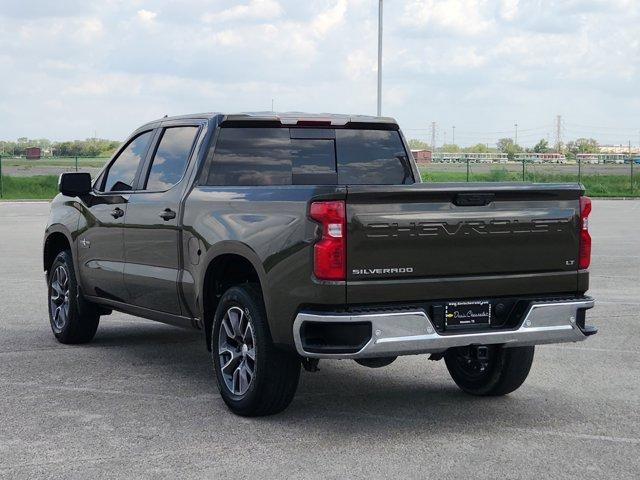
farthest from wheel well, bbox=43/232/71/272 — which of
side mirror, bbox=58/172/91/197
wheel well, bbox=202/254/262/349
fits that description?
wheel well, bbox=202/254/262/349

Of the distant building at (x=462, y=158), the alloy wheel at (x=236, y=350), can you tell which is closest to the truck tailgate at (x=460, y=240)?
the alloy wheel at (x=236, y=350)

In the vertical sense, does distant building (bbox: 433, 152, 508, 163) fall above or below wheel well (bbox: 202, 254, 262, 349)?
below

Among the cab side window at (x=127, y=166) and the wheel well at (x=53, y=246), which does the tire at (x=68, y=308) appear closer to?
the wheel well at (x=53, y=246)

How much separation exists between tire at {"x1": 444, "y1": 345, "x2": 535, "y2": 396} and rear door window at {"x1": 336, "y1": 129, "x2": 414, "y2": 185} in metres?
1.55

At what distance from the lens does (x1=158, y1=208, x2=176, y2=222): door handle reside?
812cm

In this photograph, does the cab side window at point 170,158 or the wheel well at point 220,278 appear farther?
the cab side window at point 170,158

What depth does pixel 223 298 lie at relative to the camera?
7.36 metres

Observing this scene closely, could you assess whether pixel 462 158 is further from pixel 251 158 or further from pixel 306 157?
pixel 251 158

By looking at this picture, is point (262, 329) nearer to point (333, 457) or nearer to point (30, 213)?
point (333, 457)

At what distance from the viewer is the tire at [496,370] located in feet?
25.2

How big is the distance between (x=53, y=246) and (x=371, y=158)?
348cm

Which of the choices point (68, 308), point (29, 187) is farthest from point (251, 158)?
point (29, 187)

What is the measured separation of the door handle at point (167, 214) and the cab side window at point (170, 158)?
0.76 ft

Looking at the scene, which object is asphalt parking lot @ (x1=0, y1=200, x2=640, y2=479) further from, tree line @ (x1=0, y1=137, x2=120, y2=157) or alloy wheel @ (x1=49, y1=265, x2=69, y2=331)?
tree line @ (x1=0, y1=137, x2=120, y2=157)
